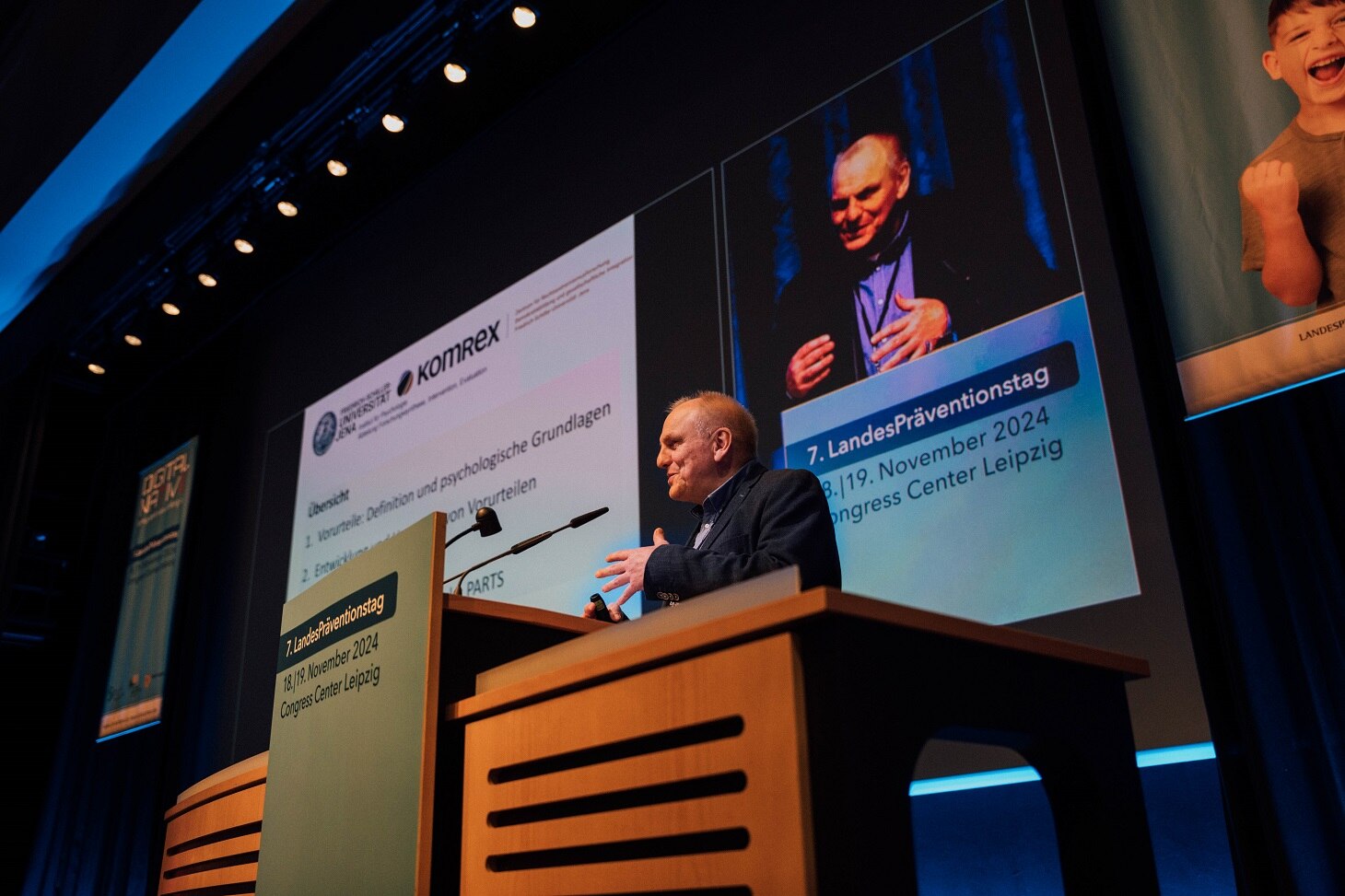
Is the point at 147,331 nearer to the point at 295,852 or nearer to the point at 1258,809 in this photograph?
the point at 295,852

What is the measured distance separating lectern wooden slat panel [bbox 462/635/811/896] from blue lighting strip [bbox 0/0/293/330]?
346 cm

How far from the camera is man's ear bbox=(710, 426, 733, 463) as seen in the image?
8.06 feet

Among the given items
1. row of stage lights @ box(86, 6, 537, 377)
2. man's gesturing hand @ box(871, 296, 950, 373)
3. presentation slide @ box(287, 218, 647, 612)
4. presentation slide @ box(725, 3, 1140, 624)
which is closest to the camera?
presentation slide @ box(725, 3, 1140, 624)

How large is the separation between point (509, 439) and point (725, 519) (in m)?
1.97

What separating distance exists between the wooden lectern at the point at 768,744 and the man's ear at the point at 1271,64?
164 cm

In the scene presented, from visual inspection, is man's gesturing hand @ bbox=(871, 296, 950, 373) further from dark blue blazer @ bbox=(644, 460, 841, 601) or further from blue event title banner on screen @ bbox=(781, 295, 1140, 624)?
dark blue blazer @ bbox=(644, 460, 841, 601)

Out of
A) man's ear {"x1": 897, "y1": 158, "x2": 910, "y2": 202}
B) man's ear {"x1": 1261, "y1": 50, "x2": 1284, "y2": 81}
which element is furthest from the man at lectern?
man's ear {"x1": 1261, "y1": 50, "x2": 1284, "y2": 81}

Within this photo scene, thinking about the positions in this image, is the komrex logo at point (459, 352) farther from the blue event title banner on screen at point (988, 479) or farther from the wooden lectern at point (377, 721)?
the wooden lectern at point (377, 721)

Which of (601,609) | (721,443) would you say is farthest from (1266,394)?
(601,609)

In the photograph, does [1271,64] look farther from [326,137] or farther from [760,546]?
[326,137]

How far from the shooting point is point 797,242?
3.36 meters

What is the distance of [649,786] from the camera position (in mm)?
1203

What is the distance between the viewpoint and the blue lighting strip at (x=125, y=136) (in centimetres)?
404

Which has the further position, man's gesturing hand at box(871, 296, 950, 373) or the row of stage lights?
the row of stage lights
